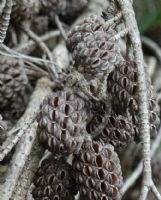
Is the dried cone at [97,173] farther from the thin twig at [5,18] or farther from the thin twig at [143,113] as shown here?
the thin twig at [5,18]

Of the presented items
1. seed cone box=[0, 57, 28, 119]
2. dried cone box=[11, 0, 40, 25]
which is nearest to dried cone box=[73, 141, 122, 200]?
seed cone box=[0, 57, 28, 119]

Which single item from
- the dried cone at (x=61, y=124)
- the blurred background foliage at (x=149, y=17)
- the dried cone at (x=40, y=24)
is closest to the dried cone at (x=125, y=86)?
the dried cone at (x=61, y=124)

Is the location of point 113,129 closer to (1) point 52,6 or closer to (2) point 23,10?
(2) point 23,10

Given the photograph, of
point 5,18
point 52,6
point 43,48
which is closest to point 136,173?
point 43,48

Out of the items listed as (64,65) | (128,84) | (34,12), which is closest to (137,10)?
(64,65)

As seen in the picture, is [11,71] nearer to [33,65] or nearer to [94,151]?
[33,65]
